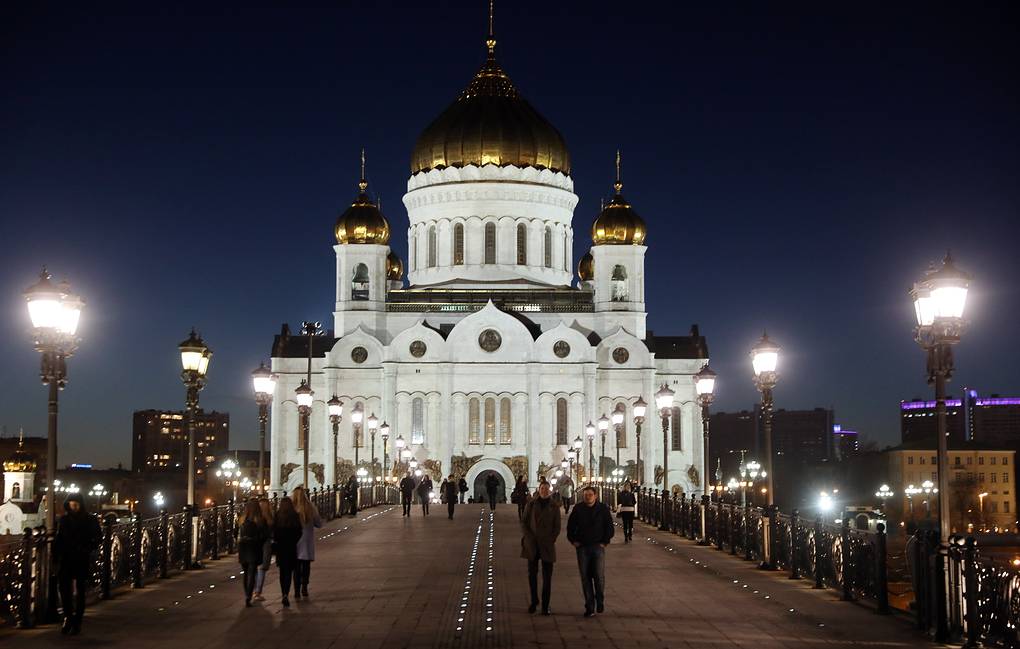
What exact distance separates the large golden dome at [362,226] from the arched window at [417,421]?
981 centimetres

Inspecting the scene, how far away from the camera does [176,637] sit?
17078 mm

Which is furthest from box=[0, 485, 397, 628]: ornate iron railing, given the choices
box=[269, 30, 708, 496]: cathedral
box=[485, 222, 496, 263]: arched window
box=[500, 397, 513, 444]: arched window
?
box=[485, 222, 496, 263]: arched window

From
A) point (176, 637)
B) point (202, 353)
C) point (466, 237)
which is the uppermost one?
point (466, 237)

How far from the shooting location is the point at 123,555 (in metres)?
21.9

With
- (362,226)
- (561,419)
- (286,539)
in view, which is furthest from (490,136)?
(286,539)

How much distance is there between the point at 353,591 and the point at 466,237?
237 ft

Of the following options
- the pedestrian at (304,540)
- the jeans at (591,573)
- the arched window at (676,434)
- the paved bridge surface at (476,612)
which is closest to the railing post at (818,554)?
the paved bridge surface at (476,612)

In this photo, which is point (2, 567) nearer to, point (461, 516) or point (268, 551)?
point (268, 551)

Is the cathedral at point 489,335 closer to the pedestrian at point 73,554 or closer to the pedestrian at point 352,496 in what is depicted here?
the pedestrian at point 352,496

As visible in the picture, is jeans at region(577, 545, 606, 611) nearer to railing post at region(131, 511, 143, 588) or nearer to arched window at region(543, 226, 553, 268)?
railing post at region(131, 511, 143, 588)

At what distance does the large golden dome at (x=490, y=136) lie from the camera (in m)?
94.2

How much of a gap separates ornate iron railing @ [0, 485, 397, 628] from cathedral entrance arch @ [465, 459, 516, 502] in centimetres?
5670

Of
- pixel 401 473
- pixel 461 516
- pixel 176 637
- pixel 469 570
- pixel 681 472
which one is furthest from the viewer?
pixel 681 472

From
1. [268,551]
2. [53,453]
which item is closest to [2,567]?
[53,453]
